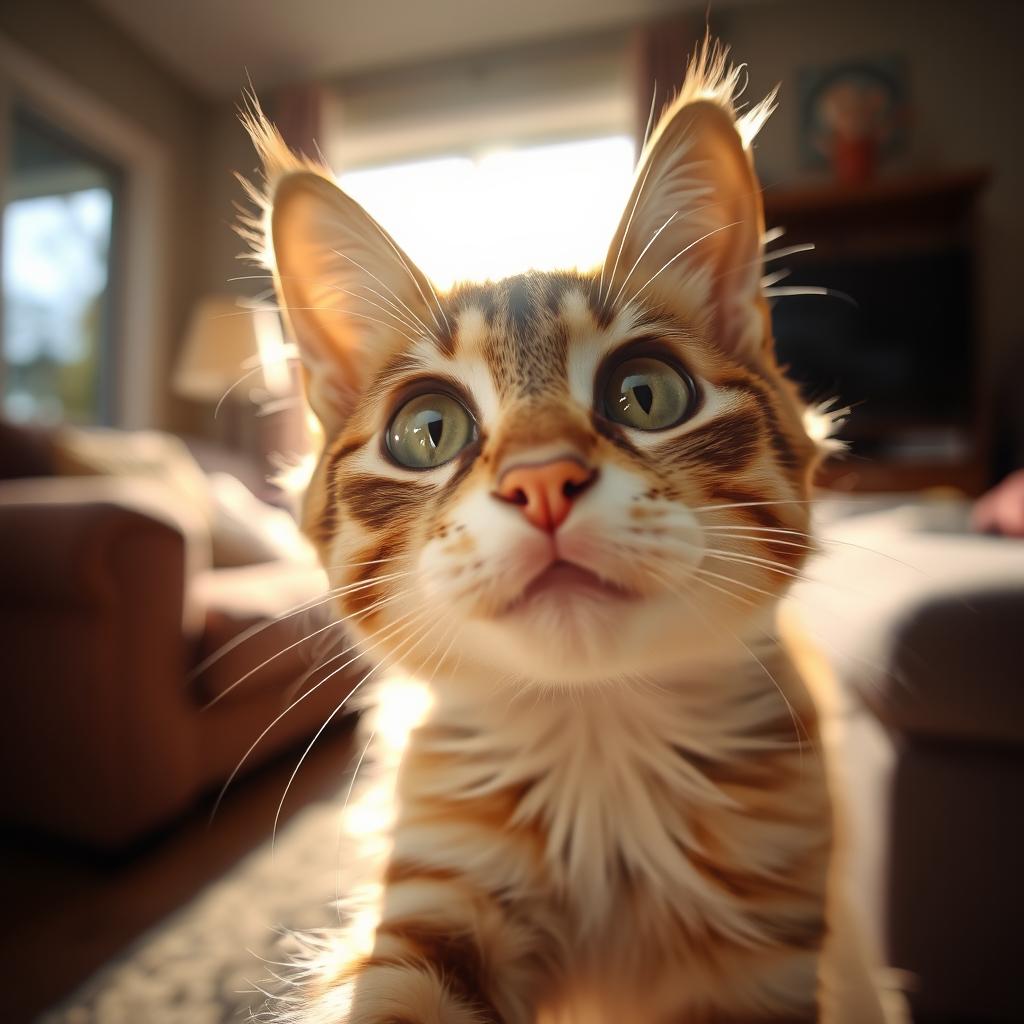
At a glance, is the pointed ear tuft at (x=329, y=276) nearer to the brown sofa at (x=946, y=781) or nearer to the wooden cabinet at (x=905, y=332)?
the brown sofa at (x=946, y=781)

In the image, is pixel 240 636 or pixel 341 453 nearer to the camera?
pixel 341 453

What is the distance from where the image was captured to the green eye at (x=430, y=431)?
43 centimetres

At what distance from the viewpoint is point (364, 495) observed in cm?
46

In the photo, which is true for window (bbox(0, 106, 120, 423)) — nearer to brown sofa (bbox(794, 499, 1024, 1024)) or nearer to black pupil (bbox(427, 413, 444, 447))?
black pupil (bbox(427, 413, 444, 447))

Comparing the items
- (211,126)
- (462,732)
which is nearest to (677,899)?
(462,732)

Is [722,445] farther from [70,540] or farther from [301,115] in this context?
[70,540]

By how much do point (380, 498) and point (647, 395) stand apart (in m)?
0.18

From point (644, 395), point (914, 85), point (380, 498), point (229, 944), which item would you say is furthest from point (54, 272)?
point (914, 85)

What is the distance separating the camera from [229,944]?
748 mm

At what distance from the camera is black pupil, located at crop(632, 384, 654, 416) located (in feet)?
1.30

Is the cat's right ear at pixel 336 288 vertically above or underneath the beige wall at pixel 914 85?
underneath

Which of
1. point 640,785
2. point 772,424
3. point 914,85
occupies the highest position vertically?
point 914,85

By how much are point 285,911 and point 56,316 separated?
2.90 meters

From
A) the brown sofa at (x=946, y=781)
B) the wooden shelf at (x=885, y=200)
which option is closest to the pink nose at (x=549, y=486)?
the brown sofa at (x=946, y=781)
